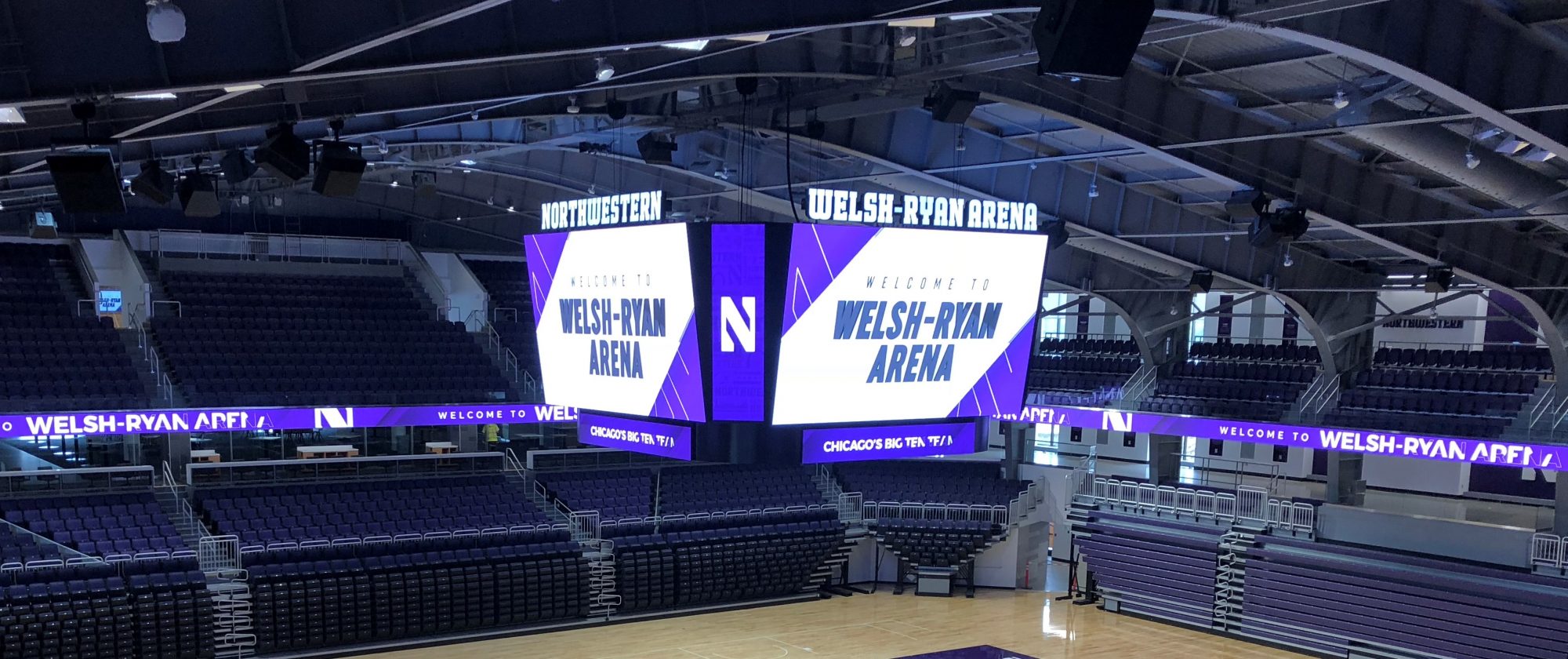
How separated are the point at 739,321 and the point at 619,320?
6.33 ft

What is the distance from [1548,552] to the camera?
22922 mm

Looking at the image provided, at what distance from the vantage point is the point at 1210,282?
2711 cm

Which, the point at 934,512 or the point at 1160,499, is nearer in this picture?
the point at 1160,499

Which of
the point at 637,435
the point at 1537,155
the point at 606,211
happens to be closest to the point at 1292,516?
the point at 1537,155

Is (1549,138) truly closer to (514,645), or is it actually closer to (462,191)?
(514,645)

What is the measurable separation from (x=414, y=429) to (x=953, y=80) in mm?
17621

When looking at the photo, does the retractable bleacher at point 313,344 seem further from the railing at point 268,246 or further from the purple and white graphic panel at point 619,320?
the purple and white graphic panel at point 619,320

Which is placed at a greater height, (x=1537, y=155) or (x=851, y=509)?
(x=1537, y=155)

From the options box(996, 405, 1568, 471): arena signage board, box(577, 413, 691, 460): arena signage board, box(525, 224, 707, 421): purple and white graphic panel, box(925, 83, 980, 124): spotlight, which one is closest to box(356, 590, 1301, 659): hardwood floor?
box(996, 405, 1568, 471): arena signage board

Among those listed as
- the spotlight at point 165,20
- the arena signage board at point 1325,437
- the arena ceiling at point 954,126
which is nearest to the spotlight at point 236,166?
the arena ceiling at point 954,126

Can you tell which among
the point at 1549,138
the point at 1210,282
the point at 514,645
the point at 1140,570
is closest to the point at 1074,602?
the point at 1140,570

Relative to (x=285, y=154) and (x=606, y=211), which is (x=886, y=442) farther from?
(x=285, y=154)

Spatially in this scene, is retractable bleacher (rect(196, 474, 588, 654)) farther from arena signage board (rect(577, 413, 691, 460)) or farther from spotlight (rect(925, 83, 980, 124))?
spotlight (rect(925, 83, 980, 124))

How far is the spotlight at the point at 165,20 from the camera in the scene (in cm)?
734
